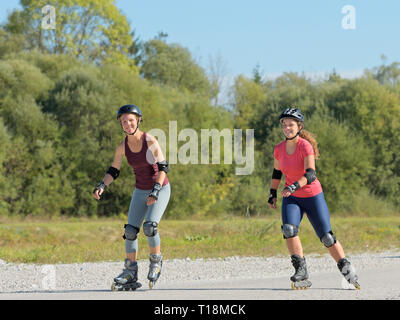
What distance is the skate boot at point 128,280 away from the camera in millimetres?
9047

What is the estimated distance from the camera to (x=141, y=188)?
9062 millimetres

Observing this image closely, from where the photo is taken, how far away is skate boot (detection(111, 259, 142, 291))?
905 centimetres

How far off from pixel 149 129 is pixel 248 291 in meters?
23.3

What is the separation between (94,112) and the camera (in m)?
32.4

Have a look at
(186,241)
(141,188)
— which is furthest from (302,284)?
(186,241)

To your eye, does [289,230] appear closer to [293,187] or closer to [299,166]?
[293,187]

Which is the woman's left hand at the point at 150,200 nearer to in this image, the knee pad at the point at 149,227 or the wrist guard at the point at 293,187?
the knee pad at the point at 149,227

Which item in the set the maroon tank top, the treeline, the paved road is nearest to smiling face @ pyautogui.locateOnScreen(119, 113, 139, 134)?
the maroon tank top

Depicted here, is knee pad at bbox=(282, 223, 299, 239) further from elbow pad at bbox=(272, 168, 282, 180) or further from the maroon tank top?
the maroon tank top

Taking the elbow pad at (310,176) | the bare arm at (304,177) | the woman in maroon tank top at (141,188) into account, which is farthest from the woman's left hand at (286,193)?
the woman in maroon tank top at (141,188)

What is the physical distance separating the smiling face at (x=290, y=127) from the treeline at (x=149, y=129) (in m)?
20.5

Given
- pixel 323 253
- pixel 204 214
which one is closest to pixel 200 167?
pixel 204 214
